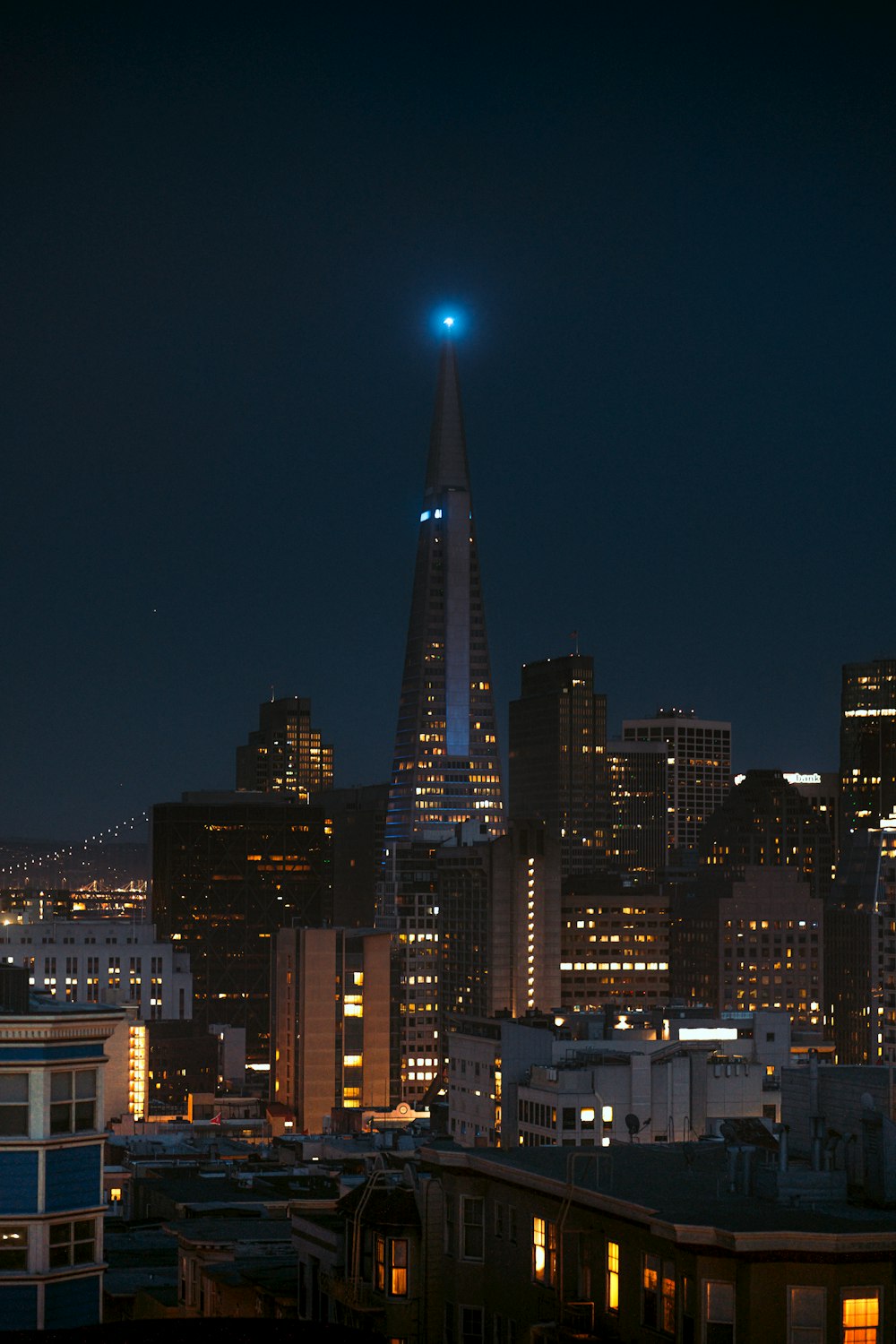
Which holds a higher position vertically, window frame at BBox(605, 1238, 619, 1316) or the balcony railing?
window frame at BBox(605, 1238, 619, 1316)

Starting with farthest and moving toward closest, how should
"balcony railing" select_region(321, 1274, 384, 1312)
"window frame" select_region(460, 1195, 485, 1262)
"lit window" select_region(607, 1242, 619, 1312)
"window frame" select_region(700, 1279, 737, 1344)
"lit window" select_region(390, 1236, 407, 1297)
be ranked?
1. "balcony railing" select_region(321, 1274, 384, 1312)
2. "lit window" select_region(390, 1236, 407, 1297)
3. "window frame" select_region(460, 1195, 485, 1262)
4. "lit window" select_region(607, 1242, 619, 1312)
5. "window frame" select_region(700, 1279, 737, 1344)

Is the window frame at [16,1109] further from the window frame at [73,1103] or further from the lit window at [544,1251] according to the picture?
the lit window at [544,1251]

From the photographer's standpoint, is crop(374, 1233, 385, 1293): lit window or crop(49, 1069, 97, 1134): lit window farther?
crop(374, 1233, 385, 1293): lit window

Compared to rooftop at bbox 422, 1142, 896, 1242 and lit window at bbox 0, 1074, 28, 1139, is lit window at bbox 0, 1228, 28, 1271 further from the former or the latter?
rooftop at bbox 422, 1142, 896, 1242

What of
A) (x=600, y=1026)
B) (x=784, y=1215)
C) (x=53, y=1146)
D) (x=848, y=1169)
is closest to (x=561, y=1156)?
(x=848, y=1169)

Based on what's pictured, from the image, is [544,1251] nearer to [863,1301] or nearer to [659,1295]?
[659,1295]

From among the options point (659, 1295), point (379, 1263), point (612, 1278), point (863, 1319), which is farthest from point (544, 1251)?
point (863, 1319)

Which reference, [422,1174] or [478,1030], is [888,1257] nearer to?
[422,1174]

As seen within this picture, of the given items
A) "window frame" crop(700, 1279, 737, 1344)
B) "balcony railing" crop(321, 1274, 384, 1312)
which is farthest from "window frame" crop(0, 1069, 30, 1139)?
"balcony railing" crop(321, 1274, 384, 1312)

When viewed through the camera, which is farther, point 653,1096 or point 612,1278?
point 653,1096

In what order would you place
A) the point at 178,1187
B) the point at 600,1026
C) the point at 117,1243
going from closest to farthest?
1. the point at 117,1243
2. the point at 178,1187
3. the point at 600,1026

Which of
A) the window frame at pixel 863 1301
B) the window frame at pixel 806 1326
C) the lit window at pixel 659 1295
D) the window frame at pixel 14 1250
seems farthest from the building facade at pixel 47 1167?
the window frame at pixel 863 1301
